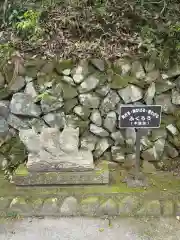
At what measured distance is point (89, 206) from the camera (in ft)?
8.19

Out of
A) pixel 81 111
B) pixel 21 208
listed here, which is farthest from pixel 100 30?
pixel 21 208

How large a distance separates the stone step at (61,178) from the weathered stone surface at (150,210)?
37cm

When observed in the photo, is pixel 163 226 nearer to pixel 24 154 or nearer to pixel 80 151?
pixel 80 151

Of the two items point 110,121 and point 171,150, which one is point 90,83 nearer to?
point 110,121

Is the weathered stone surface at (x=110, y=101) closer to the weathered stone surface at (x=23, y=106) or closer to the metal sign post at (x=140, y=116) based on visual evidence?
the metal sign post at (x=140, y=116)

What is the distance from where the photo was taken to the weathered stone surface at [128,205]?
2.46 meters

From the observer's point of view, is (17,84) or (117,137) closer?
(17,84)

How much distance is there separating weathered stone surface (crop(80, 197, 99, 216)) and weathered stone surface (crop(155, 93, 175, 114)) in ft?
3.24

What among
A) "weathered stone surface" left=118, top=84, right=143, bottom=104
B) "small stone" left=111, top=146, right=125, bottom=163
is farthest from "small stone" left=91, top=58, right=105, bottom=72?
"small stone" left=111, top=146, right=125, bottom=163

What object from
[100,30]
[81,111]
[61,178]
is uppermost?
[100,30]

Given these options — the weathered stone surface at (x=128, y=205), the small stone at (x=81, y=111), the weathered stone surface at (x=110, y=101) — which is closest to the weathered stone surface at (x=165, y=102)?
the weathered stone surface at (x=110, y=101)

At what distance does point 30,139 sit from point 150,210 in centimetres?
110

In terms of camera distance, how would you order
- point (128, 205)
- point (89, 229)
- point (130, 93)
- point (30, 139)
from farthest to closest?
point (130, 93) < point (30, 139) < point (128, 205) < point (89, 229)

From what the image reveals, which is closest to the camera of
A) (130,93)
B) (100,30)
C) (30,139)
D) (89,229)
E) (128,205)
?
(89,229)
